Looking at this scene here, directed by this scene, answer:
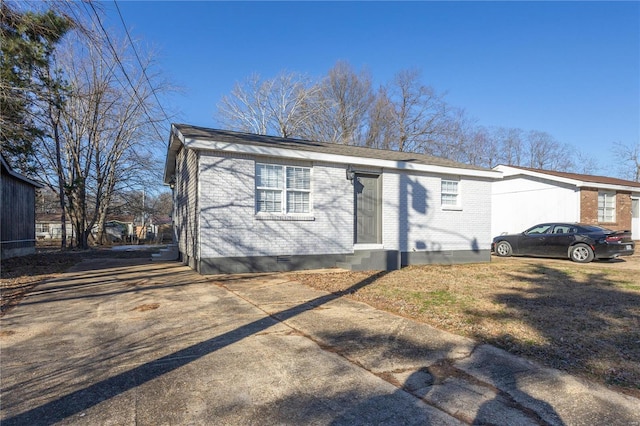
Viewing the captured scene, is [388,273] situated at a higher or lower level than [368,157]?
lower

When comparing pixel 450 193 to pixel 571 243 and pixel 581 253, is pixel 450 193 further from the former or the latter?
pixel 581 253

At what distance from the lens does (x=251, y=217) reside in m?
9.95

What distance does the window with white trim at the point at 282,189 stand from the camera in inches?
403

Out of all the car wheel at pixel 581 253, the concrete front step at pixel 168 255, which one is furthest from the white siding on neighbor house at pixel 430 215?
the concrete front step at pixel 168 255

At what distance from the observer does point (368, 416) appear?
9.08ft

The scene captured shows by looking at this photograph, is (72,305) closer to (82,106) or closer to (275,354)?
(275,354)

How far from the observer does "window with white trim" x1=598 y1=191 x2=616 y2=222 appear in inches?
808

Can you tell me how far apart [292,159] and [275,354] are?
7.11m

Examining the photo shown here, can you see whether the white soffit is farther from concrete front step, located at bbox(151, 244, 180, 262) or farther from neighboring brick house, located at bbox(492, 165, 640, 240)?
neighboring brick house, located at bbox(492, 165, 640, 240)

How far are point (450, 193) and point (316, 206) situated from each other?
527 cm

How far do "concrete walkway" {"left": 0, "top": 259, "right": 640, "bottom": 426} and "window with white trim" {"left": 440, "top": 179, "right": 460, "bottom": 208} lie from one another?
8.28m

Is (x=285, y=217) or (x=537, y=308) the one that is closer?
(x=537, y=308)

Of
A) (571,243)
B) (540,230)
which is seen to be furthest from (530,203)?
(571,243)

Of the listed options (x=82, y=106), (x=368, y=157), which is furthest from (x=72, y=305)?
(x=82, y=106)
